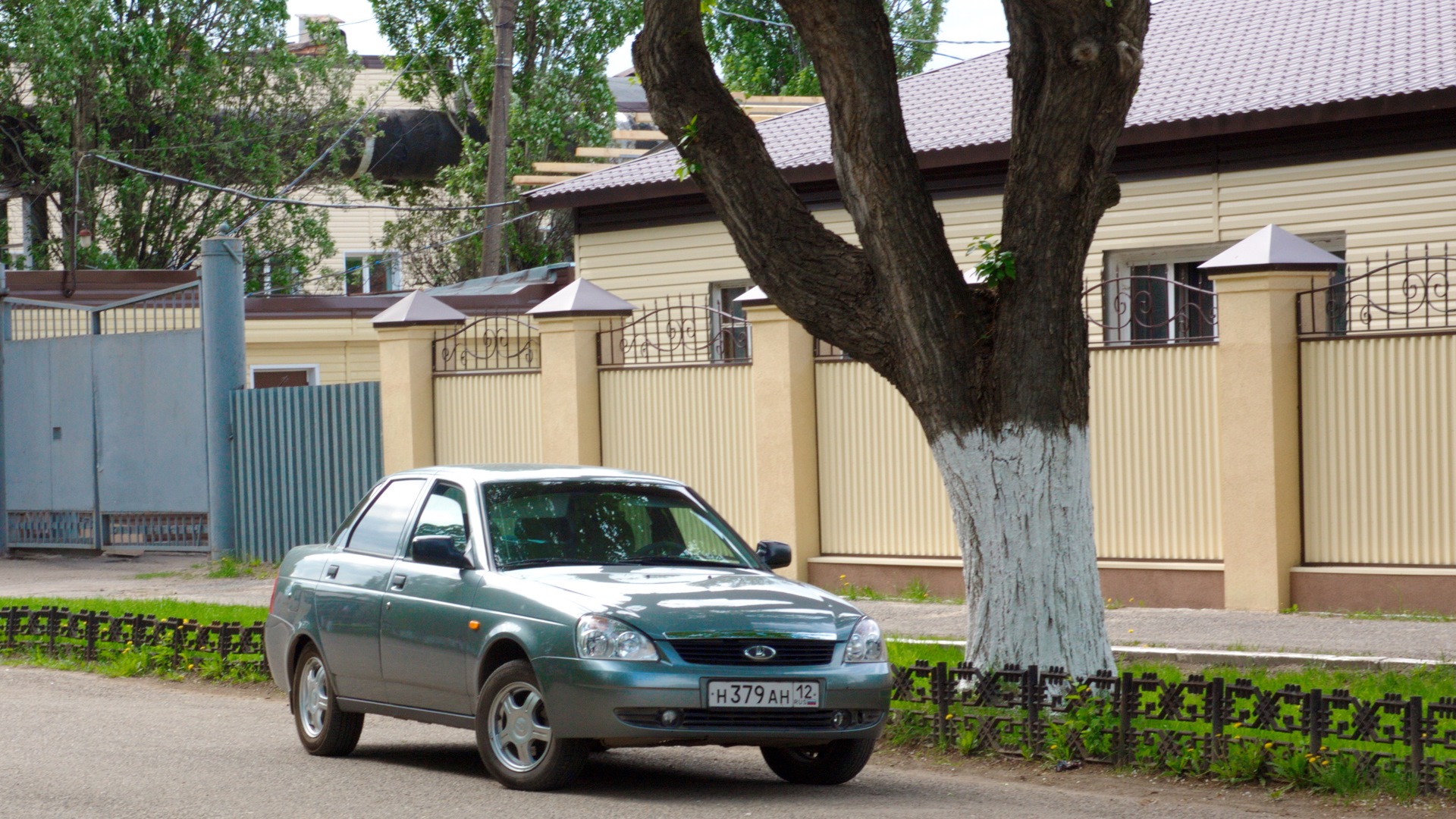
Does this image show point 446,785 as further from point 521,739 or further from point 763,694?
point 763,694

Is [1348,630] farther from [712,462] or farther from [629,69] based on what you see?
[629,69]

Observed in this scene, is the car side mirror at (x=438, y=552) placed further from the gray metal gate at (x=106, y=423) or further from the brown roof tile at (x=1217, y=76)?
the gray metal gate at (x=106, y=423)

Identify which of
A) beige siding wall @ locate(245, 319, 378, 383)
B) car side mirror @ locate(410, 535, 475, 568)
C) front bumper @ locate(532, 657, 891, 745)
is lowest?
front bumper @ locate(532, 657, 891, 745)

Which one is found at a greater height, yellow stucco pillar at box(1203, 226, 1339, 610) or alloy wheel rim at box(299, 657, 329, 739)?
yellow stucco pillar at box(1203, 226, 1339, 610)

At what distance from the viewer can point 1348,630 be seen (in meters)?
11.6

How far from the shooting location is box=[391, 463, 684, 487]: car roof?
8523 mm

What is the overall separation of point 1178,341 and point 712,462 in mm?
4342

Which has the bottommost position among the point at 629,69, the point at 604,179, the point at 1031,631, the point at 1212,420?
the point at 1031,631

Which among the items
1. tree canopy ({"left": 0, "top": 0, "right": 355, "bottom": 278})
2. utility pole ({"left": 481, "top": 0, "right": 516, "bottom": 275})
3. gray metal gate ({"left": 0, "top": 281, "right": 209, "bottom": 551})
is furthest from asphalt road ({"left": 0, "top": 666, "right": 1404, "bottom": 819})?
utility pole ({"left": 481, "top": 0, "right": 516, "bottom": 275})

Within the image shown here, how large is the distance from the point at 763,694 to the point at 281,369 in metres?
21.4

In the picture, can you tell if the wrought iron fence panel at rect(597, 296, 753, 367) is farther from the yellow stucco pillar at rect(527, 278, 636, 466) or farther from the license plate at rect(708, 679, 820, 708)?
the license plate at rect(708, 679, 820, 708)

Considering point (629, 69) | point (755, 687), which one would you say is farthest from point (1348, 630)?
point (629, 69)

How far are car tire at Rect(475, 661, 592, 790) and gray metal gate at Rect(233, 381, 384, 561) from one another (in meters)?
10.6

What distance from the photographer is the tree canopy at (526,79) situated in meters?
36.0
